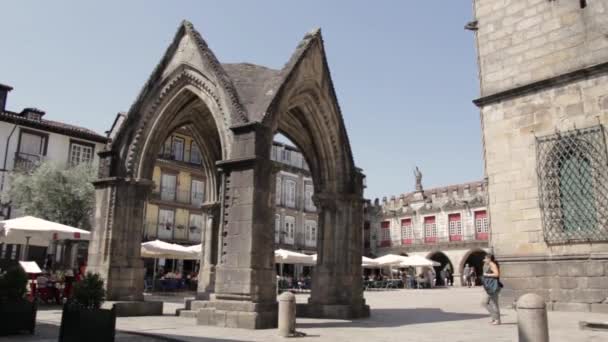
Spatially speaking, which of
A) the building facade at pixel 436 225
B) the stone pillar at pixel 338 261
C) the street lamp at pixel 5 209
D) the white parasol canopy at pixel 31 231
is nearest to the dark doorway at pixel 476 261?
the building facade at pixel 436 225

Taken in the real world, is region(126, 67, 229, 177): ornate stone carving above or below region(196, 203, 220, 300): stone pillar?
above

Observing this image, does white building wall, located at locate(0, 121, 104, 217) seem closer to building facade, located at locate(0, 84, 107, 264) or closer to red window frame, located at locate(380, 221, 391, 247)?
building facade, located at locate(0, 84, 107, 264)

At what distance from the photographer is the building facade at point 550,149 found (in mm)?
12336

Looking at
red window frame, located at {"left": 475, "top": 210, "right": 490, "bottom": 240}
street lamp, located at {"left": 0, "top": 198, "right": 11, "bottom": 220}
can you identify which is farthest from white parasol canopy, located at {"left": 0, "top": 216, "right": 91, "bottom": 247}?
red window frame, located at {"left": 475, "top": 210, "right": 490, "bottom": 240}

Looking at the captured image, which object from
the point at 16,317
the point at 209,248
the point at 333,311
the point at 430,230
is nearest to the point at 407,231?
the point at 430,230

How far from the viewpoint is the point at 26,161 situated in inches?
1270

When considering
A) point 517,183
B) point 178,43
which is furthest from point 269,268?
point 517,183

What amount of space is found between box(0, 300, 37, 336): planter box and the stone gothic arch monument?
293 cm

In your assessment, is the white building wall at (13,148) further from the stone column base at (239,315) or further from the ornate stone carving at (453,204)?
the ornate stone carving at (453,204)

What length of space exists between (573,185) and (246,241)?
28.3ft

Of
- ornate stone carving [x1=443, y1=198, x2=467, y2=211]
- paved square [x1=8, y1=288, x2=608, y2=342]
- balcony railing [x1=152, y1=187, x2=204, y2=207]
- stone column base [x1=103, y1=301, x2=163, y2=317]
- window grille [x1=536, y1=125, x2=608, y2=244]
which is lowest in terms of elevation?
paved square [x1=8, y1=288, x2=608, y2=342]

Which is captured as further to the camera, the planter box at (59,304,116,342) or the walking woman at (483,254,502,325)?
the walking woman at (483,254,502,325)

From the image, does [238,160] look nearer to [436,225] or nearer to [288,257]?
[288,257]

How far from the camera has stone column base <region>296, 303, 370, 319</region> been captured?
11.4 metres
